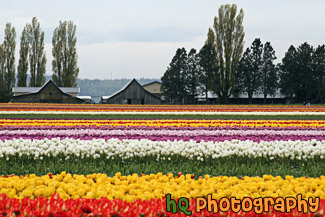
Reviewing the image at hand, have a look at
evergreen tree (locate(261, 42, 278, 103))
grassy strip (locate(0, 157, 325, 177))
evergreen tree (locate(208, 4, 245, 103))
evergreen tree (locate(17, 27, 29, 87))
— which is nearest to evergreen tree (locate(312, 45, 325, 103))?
evergreen tree (locate(261, 42, 278, 103))

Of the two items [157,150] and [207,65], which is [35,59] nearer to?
[207,65]

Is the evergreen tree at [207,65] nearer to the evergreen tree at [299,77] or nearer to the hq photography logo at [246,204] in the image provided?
the evergreen tree at [299,77]

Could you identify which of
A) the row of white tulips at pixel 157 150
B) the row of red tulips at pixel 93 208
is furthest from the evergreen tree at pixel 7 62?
the row of red tulips at pixel 93 208

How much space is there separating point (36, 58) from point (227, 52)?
29009mm

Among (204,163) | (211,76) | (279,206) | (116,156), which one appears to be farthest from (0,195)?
(211,76)

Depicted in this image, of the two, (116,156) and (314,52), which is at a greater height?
(314,52)

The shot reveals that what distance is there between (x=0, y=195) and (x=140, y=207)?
6.30 ft

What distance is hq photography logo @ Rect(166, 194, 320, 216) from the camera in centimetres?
437

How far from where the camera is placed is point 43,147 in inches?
380

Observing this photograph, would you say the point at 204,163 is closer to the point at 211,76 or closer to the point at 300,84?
the point at 211,76

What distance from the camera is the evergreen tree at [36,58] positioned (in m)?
59.3

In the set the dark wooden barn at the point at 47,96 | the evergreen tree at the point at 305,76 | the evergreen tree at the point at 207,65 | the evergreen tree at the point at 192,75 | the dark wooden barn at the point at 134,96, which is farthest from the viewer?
the evergreen tree at the point at 192,75

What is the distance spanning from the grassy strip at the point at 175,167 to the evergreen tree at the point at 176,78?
51128mm

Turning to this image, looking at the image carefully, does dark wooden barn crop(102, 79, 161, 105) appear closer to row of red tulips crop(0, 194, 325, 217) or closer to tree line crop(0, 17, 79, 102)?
tree line crop(0, 17, 79, 102)
